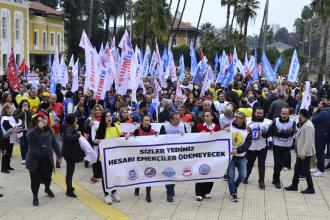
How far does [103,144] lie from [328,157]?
22.0ft

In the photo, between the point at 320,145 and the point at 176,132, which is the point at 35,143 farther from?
the point at 320,145

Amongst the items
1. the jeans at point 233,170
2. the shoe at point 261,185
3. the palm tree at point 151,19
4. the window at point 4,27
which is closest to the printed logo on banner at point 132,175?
the jeans at point 233,170

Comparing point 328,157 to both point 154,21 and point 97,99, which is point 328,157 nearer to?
point 97,99

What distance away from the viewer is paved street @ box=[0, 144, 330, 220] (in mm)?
7516

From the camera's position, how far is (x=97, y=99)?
1164cm

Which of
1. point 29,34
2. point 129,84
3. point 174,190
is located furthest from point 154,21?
point 174,190

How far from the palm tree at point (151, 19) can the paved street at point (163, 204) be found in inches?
1380

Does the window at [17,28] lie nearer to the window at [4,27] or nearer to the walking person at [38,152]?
the window at [4,27]

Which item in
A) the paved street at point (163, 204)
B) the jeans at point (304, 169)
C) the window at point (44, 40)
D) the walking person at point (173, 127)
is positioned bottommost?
the paved street at point (163, 204)

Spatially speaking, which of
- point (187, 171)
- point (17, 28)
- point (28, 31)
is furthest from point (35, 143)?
point (28, 31)

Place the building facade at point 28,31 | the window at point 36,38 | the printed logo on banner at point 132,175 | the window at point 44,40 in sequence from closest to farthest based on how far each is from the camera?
1. the printed logo on banner at point 132,175
2. the building facade at point 28,31
3. the window at point 36,38
4. the window at point 44,40

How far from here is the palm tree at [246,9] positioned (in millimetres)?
58312

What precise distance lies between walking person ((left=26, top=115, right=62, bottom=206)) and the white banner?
0.91 meters

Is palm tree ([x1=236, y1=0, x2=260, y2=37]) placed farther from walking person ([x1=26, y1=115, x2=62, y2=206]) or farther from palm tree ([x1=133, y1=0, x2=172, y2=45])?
walking person ([x1=26, y1=115, x2=62, y2=206])
